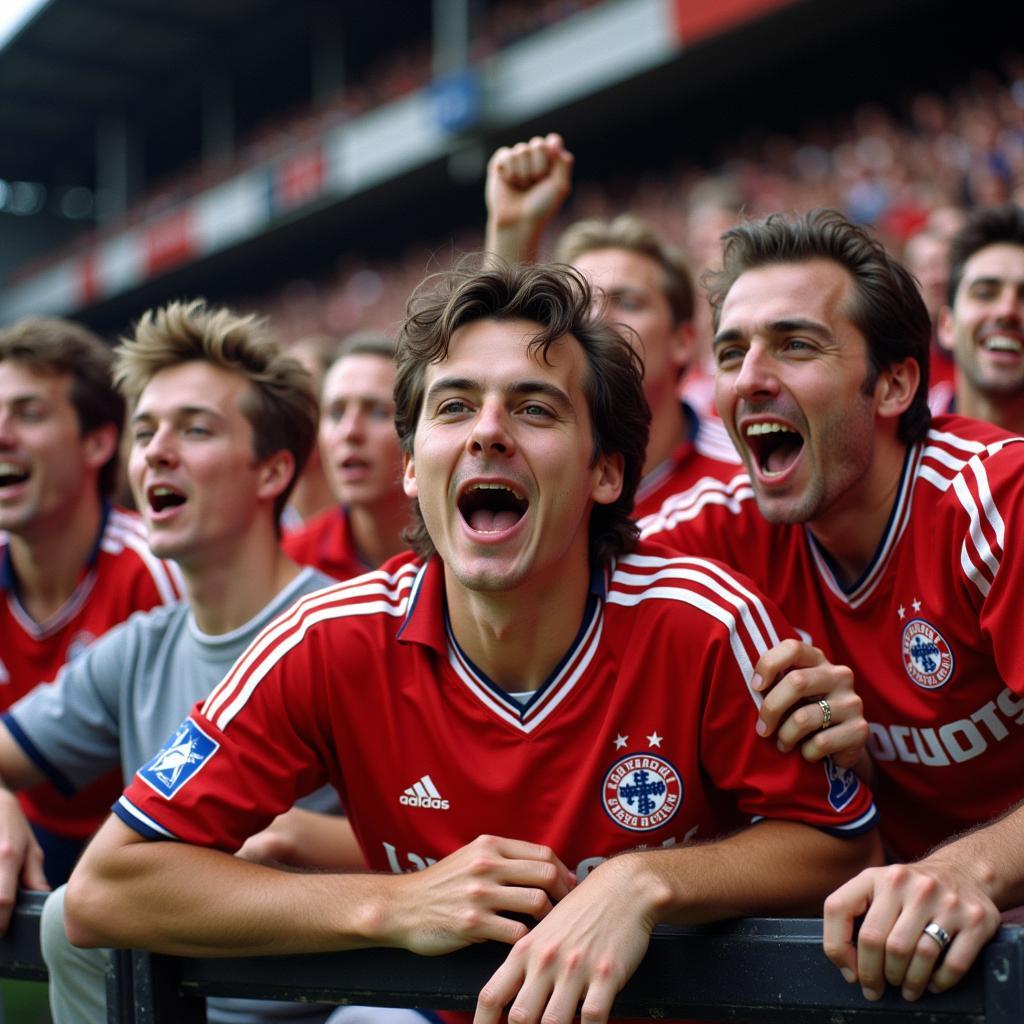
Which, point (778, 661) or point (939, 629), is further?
point (939, 629)

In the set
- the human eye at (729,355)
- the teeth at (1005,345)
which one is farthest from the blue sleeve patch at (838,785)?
the teeth at (1005,345)

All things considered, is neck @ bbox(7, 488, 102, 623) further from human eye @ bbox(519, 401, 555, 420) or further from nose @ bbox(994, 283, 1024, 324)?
nose @ bbox(994, 283, 1024, 324)

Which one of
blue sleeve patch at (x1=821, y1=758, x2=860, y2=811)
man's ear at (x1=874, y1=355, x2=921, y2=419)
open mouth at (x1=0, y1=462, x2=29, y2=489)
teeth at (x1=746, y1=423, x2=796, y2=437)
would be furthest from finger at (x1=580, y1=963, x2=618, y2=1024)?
open mouth at (x1=0, y1=462, x2=29, y2=489)

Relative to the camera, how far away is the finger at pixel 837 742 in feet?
6.45

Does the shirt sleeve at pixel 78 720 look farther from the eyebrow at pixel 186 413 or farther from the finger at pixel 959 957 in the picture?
the finger at pixel 959 957

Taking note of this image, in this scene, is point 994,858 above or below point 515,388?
below

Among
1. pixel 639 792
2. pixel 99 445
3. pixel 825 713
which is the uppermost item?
pixel 99 445

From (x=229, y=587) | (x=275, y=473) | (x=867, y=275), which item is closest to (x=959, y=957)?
(x=867, y=275)

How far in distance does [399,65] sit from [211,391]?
61.6 feet

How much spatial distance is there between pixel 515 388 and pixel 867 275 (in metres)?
0.80

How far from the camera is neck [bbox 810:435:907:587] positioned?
95.8 inches

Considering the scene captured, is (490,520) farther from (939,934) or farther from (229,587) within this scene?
(939,934)

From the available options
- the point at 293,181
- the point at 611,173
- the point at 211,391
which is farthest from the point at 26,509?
the point at 293,181

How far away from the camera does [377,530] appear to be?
4.17 m
